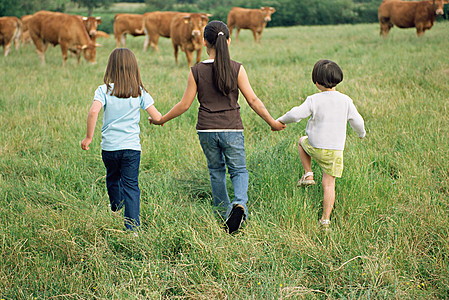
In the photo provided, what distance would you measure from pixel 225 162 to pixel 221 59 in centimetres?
85

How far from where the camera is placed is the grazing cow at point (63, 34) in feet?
38.2

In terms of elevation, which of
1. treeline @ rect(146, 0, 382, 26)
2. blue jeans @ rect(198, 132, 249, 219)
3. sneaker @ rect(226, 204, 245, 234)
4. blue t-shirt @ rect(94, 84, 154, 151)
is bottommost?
treeline @ rect(146, 0, 382, 26)

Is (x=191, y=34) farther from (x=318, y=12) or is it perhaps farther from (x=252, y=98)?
(x=318, y=12)

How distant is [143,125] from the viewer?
541cm

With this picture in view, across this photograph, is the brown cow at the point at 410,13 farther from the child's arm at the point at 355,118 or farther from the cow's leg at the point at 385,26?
the child's arm at the point at 355,118

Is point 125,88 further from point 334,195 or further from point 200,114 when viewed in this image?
point 334,195

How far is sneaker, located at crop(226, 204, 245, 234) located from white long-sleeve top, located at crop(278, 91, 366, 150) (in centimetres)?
76

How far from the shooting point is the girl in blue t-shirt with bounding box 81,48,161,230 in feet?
10.1


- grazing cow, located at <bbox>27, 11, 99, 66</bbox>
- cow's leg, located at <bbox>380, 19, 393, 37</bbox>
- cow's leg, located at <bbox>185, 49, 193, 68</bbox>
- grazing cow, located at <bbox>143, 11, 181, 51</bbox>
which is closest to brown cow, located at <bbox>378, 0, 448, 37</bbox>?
cow's leg, located at <bbox>380, 19, 393, 37</bbox>

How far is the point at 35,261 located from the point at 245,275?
4.39 ft

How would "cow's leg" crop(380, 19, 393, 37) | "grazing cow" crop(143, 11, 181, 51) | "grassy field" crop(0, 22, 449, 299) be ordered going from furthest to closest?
"cow's leg" crop(380, 19, 393, 37), "grazing cow" crop(143, 11, 181, 51), "grassy field" crop(0, 22, 449, 299)

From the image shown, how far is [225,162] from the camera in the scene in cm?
338

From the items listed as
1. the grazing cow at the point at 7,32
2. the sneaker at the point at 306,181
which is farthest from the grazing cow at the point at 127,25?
the sneaker at the point at 306,181

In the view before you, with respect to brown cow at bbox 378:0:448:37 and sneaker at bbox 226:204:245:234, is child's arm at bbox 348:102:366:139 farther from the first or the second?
brown cow at bbox 378:0:448:37
